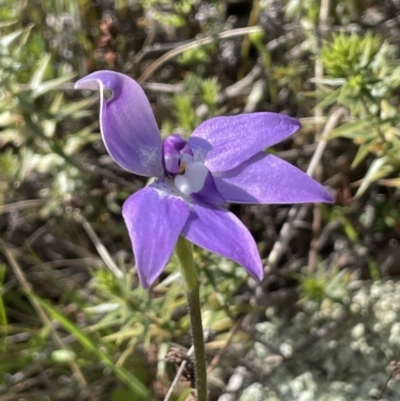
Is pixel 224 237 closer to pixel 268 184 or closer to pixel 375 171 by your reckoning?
pixel 268 184

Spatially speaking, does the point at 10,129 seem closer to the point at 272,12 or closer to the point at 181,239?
the point at 272,12

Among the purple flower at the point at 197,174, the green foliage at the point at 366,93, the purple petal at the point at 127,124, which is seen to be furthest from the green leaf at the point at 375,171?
the purple petal at the point at 127,124

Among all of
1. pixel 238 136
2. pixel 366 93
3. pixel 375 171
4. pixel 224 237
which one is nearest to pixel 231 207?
pixel 375 171

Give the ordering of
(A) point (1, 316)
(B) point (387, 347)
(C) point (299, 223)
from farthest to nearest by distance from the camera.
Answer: (C) point (299, 223) < (A) point (1, 316) < (B) point (387, 347)

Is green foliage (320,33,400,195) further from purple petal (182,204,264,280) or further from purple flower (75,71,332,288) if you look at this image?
purple petal (182,204,264,280)

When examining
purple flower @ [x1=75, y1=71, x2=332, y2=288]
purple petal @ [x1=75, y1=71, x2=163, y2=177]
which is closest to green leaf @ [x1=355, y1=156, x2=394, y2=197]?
purple flower @ [x1=75, y1=71, x2=332, y2=288]

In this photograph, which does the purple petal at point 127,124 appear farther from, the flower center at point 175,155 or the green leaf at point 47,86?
the green leaf at point 47,86

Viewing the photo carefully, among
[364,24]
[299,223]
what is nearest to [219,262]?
[299,223]
